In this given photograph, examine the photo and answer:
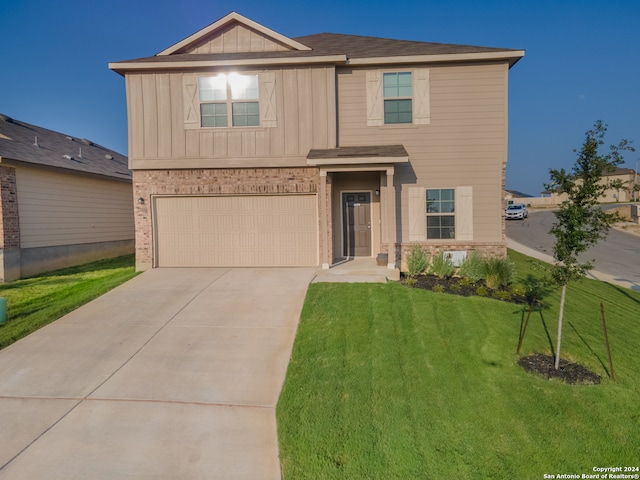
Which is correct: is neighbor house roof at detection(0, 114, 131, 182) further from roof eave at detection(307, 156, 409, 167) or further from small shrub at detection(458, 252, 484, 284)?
small shrub at detection(458, 252, 484, 284)

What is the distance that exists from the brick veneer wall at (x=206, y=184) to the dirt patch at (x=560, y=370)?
671 cm

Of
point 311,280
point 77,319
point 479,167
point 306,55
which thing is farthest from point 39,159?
point 479,167

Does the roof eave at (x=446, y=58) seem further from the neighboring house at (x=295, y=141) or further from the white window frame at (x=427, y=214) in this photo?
the white window frame at (x=427, y=214)

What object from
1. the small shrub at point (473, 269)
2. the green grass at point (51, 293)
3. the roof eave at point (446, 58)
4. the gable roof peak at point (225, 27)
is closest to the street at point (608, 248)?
the small shrub at point (473, 269)

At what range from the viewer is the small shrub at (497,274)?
8.69 m

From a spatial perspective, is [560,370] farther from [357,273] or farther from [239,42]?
[239,42]

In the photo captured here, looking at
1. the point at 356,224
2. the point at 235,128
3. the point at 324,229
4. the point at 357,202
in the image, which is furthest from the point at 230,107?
the point at 356,224

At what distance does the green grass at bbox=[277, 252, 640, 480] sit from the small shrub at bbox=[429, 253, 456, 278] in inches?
85.6

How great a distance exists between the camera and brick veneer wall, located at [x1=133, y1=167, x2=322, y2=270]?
34.8ft

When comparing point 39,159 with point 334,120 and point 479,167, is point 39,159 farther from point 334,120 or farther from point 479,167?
point 479,167

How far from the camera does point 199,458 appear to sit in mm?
3650

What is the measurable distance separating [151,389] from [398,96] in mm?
9207

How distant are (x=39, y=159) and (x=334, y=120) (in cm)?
932

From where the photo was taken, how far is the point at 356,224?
38.0ft
